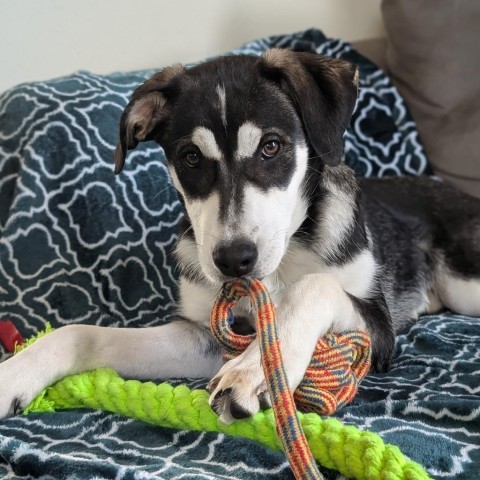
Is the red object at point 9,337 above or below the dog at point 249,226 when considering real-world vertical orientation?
below

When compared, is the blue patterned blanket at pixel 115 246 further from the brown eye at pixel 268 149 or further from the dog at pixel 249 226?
the brown eye at pixel 268 149

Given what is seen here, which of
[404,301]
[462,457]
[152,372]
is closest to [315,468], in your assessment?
[462,457]

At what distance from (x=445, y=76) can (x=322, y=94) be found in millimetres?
1716

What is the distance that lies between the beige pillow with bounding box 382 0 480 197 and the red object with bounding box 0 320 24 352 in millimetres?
2236

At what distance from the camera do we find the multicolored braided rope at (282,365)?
4.67 feet

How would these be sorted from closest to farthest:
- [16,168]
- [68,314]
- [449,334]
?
1. [449,334]
2. [68,314]
3. [16,168]

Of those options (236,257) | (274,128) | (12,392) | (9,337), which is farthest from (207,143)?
(9,337)

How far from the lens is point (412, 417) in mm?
1834

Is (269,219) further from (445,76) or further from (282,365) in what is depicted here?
(445,76)

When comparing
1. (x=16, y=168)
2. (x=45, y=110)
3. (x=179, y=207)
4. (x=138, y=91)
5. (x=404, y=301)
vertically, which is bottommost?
(x=404, y=301)

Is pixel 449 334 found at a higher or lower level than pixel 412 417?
lower

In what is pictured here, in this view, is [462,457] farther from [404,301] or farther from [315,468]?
[404,301]

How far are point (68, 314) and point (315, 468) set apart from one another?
65.4 inches

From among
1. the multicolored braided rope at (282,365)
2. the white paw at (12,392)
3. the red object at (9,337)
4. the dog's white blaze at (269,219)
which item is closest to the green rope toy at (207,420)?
the white paw at (12,392)
